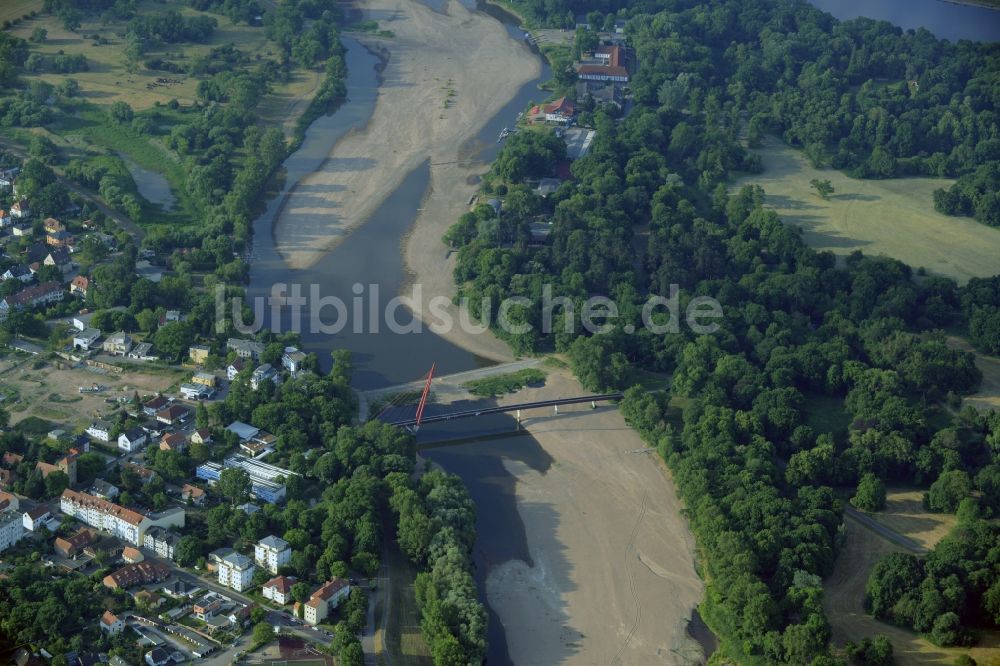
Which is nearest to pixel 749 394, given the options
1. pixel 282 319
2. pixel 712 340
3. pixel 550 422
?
pixel 712 340

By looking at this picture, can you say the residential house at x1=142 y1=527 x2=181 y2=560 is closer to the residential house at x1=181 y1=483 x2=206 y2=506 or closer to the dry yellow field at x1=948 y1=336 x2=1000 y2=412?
the residential house at x1=181 y1=483 x2=206 y2=506

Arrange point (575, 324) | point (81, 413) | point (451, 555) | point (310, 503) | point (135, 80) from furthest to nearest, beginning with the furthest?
1. point (135, 80)
2. point (575, 324)
3. point (81, 413)
4. point (310, 503)
5. point (451, 555)

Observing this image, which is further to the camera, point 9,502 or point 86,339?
point 86,339

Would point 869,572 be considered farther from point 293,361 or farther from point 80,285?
point 80,285

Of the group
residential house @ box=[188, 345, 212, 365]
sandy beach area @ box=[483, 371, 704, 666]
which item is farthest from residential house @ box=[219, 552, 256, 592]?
residential house @ box=[188, 345, 212, 365]

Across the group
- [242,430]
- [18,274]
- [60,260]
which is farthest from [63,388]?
[60,260]

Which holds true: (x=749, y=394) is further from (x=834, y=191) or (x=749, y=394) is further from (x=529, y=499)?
(x=834, y=191)
